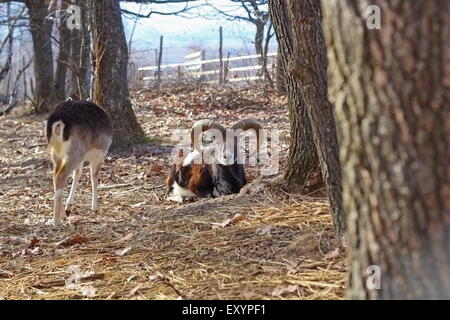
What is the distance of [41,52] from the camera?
23.1m

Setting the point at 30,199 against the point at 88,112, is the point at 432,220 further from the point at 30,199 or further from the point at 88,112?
the point at 30,199

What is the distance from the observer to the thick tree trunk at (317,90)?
493 cm

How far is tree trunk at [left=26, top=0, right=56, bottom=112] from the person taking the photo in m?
22.8

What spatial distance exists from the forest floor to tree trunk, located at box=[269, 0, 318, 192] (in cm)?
25

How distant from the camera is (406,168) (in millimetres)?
2887

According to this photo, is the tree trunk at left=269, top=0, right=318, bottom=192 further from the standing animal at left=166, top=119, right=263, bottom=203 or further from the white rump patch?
the white rump patch

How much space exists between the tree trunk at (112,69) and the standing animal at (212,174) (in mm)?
3269

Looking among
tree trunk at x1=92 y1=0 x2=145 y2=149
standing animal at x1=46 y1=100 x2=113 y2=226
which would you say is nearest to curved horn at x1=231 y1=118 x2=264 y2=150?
standing animal at x1=46 y1=100 x2=113 y2=226

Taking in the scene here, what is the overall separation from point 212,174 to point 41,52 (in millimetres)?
15880

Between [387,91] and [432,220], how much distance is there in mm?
601
